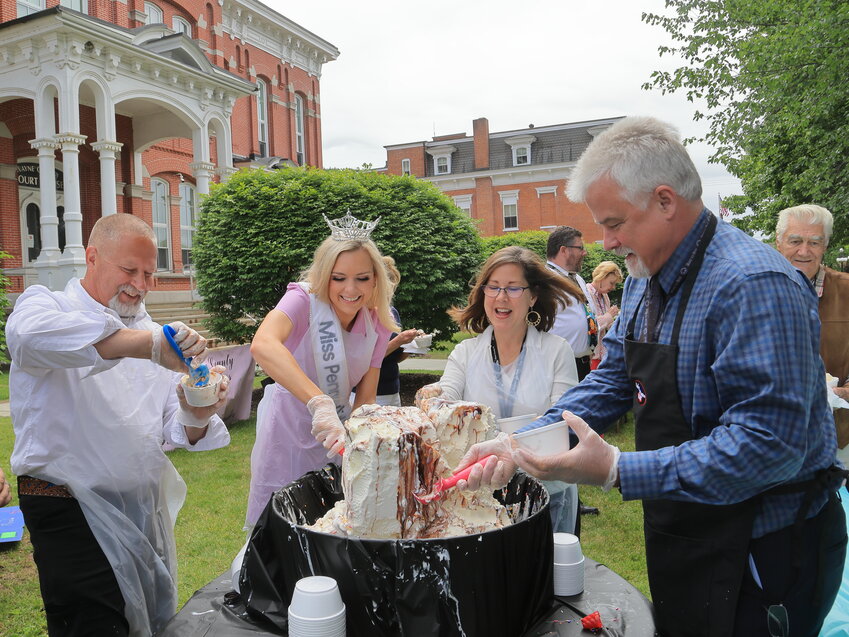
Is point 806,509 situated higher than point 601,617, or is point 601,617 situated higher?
point 806,509

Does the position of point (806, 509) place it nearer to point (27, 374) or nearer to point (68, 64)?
point (27, 374)

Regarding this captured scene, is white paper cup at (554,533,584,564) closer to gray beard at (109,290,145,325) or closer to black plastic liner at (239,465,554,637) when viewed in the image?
black plastic liner at (239,465,554,637)

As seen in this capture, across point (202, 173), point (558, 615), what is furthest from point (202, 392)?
point (202, 173)

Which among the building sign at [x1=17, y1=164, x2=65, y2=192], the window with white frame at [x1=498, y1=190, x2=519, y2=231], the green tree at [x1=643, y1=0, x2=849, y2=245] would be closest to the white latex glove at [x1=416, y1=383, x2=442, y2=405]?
the green tree at [x1=643, y1=0, x2=849, y2=245]

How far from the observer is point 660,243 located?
1663 millimetres

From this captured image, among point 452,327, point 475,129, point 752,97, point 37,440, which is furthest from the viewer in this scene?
point 475,129

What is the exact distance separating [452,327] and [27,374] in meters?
7.35

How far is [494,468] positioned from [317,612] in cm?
54

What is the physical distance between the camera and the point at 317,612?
58.2 inches

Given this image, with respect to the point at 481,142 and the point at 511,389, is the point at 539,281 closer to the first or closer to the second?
the point at 511,389

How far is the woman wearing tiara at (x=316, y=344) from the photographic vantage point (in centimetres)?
281

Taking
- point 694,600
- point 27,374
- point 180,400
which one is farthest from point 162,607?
point 694,600

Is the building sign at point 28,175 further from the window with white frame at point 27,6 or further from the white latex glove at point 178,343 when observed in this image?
the white latex glove at point 178,343

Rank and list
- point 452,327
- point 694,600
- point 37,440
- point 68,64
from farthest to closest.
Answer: point 68,64 → point 452,327 → point 37,440 → point 694,600
